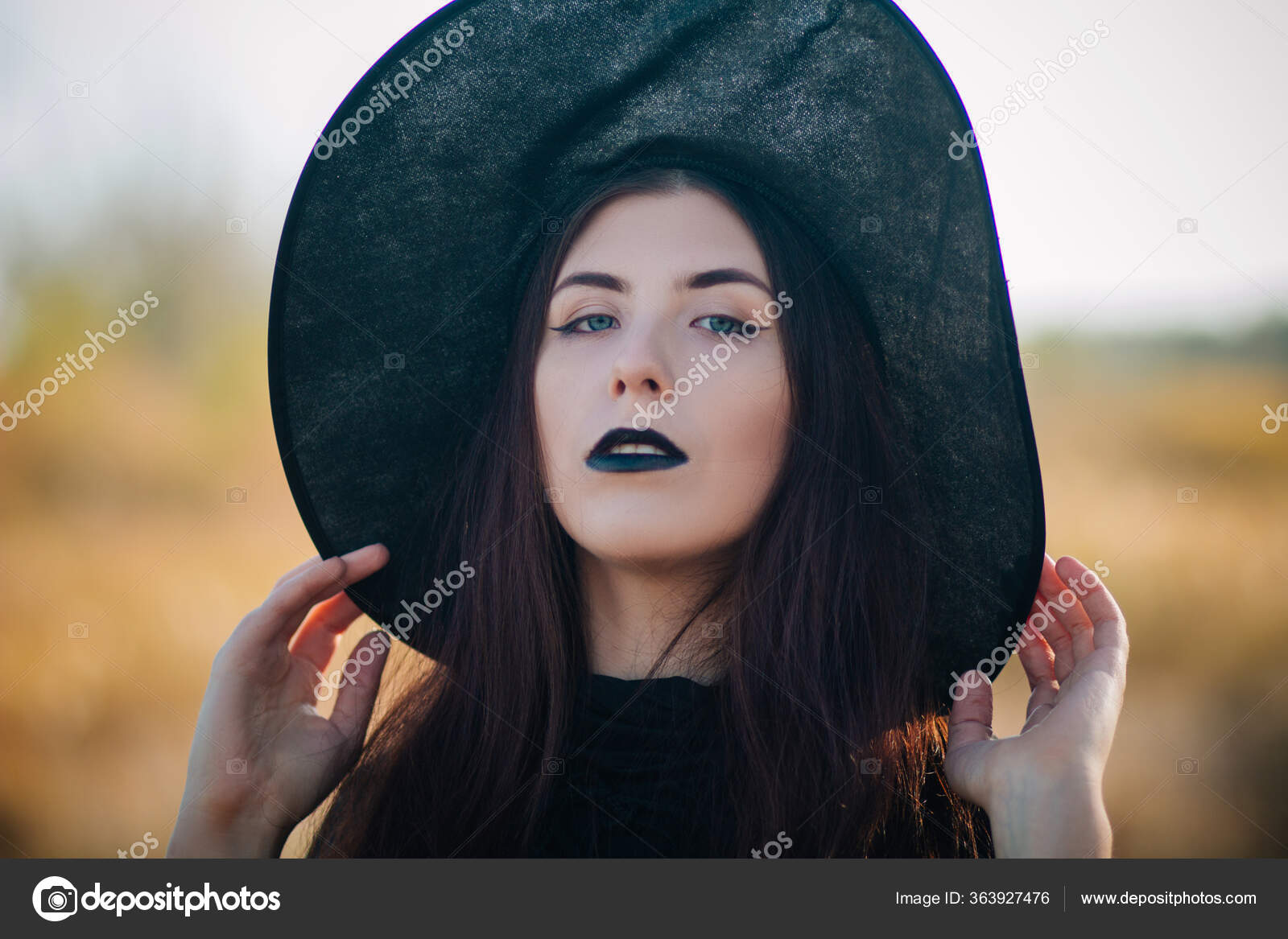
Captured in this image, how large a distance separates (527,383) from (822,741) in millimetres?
781

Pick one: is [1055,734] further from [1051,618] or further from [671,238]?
[671,238]

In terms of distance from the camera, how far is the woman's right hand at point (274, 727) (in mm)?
1414

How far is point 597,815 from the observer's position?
1.33 metres

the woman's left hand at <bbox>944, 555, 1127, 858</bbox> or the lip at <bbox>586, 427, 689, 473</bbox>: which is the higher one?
the lip at <bbox>586, 427, 689, 473</bbox>

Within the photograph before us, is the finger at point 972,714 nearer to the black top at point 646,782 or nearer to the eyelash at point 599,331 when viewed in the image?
the black top at point 646,782

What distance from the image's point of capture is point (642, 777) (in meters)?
1.34

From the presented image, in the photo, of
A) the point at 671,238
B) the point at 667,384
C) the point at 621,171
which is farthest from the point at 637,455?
the point at 621,171

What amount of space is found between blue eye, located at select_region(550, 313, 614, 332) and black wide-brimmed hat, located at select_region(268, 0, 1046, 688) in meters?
0.18

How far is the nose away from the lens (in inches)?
49.9

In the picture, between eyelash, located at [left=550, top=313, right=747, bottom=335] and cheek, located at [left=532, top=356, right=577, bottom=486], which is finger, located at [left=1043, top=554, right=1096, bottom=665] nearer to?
eyelash, located at [left=550, top=313, right=747, bottom=335]

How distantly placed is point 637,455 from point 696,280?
29 centimetres

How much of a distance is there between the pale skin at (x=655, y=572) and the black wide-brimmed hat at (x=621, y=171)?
110 mm

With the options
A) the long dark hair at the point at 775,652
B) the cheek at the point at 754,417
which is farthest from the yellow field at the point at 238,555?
the cheek at the point at 754,417
